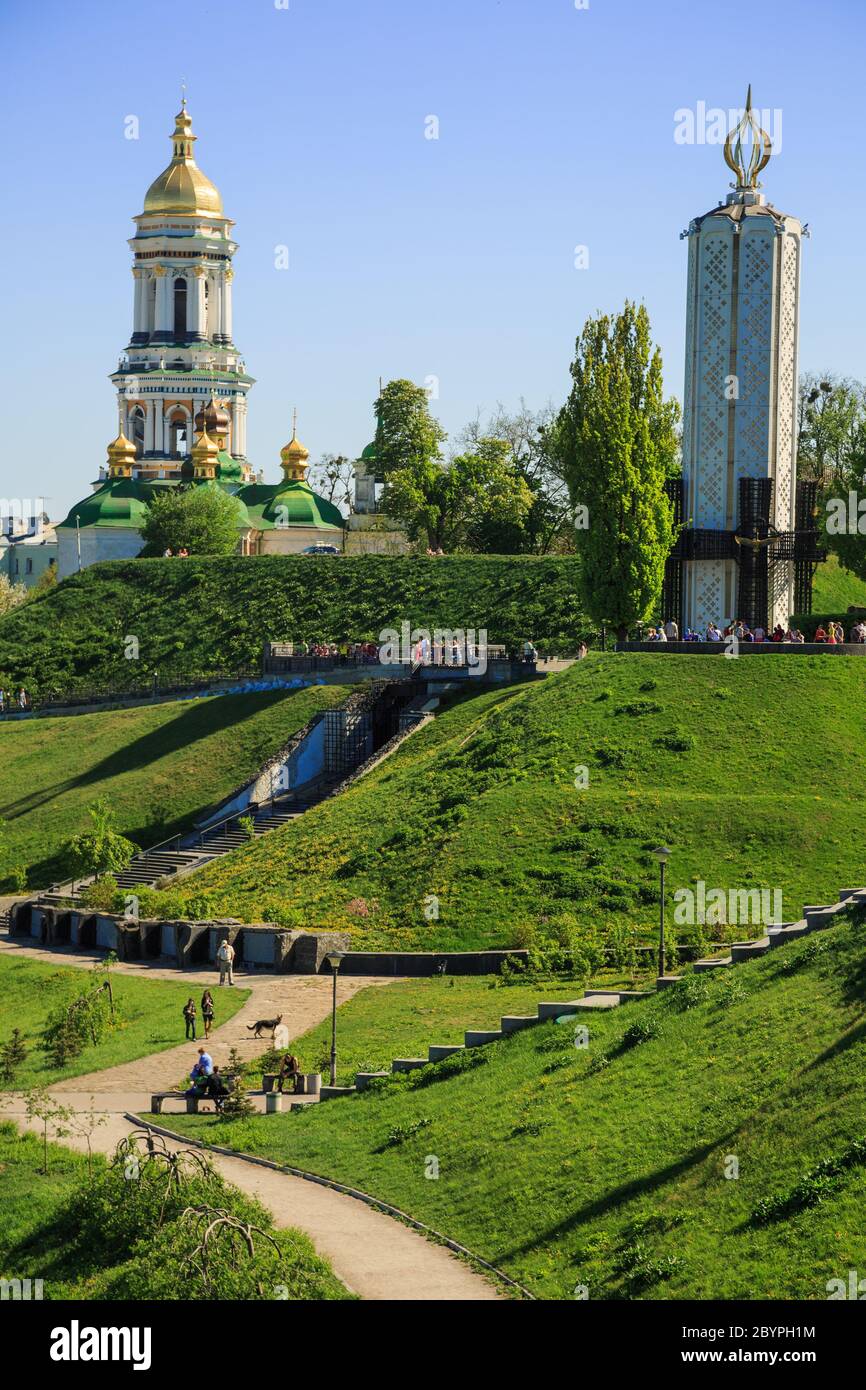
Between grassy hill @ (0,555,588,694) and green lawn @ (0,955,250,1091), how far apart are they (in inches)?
1260

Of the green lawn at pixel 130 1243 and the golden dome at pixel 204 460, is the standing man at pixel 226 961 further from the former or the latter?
the golden dome at pixel 204 460

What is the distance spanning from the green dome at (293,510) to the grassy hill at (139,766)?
3419cm

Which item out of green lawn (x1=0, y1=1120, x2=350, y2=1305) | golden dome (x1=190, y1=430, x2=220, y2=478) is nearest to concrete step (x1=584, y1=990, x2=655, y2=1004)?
green lawn (x1=0, y1=1120, x2=350, y2=1305)

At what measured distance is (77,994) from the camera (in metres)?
48.0

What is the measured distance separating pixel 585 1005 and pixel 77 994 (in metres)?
15.1

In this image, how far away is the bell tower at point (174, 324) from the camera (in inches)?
5148

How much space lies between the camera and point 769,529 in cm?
6538

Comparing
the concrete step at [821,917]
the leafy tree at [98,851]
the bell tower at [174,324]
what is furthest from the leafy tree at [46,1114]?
the bell tower at [174,324]

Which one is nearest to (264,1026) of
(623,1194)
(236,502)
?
(623,1194)

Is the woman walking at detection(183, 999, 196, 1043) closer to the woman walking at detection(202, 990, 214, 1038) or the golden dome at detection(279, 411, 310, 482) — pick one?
the woman walking at detection(202, 990, 214, 1038)

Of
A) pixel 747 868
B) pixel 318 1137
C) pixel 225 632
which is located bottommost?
pixel 318 1137
